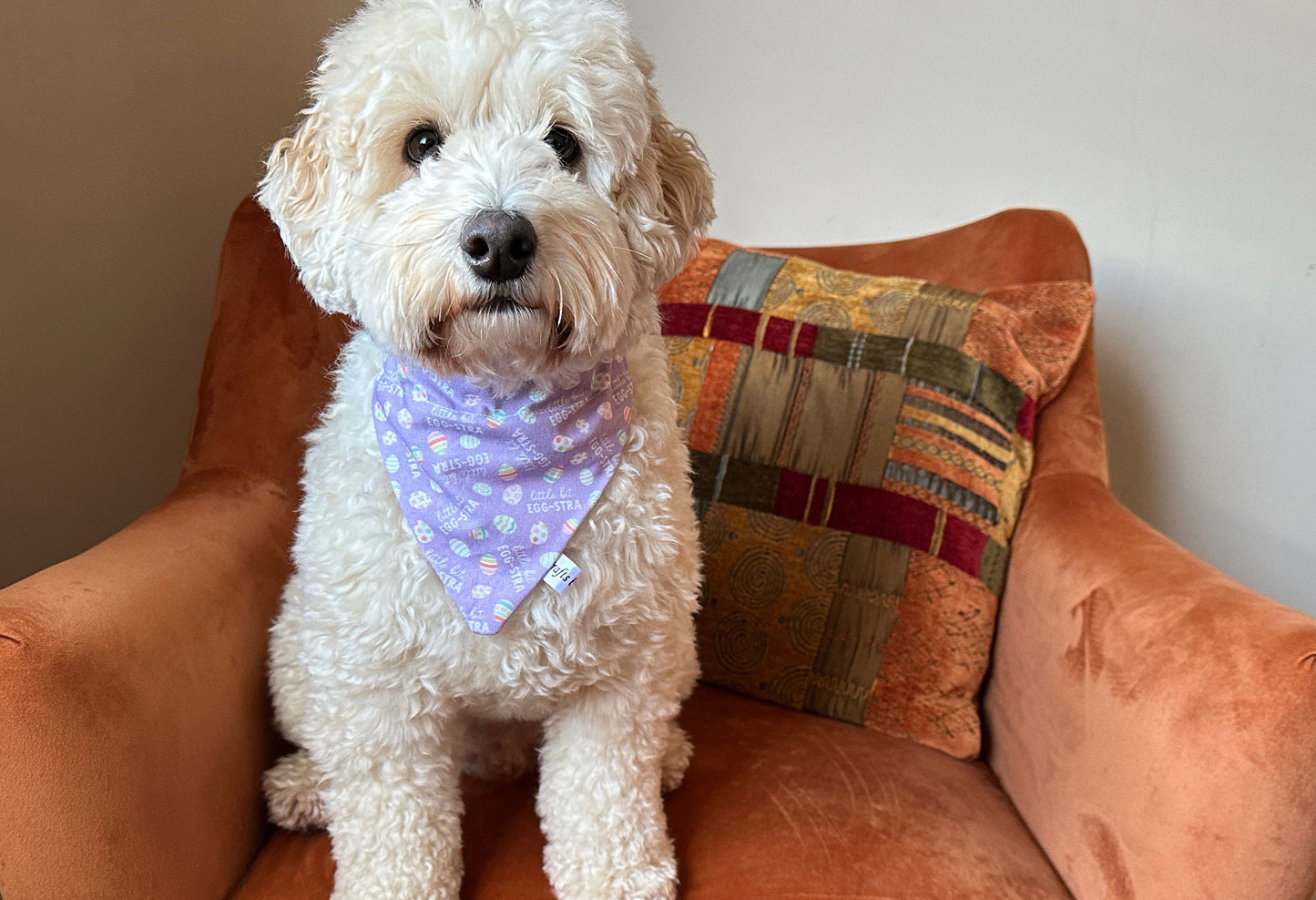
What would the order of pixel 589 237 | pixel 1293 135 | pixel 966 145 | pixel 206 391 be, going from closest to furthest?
pixel 589 237
pixel 206 391
pixel 1293 135
pixel 966 145

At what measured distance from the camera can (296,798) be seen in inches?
46.5

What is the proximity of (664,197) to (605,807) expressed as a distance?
28.0 inches

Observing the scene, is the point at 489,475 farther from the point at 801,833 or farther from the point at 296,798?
the point at 801,833

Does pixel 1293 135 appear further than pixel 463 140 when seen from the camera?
Yes

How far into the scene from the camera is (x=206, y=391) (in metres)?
1.38

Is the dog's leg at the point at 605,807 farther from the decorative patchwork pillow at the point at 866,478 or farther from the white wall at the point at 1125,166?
the white wall at the point at 1125,166

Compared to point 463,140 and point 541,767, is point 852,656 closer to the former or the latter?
point 541,767

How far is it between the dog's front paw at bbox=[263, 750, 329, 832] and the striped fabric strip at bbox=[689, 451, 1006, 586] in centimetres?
71

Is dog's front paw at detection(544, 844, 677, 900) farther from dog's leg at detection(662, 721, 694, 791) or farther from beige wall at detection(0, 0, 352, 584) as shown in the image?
beige wall at detection(0, 0, 352, 584)

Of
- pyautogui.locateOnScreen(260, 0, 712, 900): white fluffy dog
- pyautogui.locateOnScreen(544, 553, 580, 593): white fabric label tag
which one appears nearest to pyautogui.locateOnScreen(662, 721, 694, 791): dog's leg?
pyautogui.locateOnScreen(260, 0, 712, 900): white fluffy dog

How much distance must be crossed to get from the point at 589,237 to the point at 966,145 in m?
1.30

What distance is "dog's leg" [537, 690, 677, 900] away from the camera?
3.62 feet

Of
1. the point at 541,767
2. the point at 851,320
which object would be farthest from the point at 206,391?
the point at 851,320

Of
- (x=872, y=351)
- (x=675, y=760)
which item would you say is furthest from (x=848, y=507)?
(x=675, y=760)
